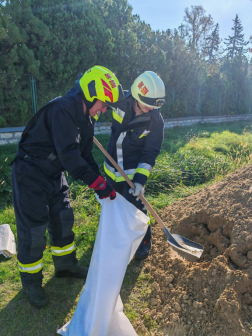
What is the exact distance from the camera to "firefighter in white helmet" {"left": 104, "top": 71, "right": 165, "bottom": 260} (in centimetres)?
269

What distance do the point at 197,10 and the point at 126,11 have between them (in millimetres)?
13248

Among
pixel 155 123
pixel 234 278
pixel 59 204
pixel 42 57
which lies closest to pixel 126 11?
pixel 42 57

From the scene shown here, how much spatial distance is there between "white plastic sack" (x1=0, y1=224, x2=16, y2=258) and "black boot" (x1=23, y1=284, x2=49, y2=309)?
0.82 metres

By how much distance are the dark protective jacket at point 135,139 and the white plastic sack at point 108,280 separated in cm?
70

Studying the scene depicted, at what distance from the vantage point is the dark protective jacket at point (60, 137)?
2152 millimetres

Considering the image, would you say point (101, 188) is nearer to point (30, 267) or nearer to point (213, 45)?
point (30, 267)

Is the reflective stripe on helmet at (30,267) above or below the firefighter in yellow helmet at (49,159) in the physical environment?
below

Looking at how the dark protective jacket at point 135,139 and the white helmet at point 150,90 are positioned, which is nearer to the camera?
the white helmet at point 150,90

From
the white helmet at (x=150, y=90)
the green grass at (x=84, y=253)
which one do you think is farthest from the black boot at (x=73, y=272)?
the white helmet at (x=150, y=90)

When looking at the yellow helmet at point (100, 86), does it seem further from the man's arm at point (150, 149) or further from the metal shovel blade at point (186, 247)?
the metal shovel blade at point (186, 247)

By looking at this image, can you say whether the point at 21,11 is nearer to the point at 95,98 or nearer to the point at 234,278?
the point at 95,98

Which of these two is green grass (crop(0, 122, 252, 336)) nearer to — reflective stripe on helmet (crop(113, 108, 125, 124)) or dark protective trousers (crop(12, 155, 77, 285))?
dark protective trousers (crop(12, 155, 77, 285))

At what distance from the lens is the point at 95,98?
2260 mm

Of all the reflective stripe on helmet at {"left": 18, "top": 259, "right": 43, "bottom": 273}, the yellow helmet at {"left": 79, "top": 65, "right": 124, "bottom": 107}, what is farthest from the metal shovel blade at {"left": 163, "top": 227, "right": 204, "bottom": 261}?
the yellow helmet at {"left": 79, "top": 65, "right": 124, "bottom": 107}
